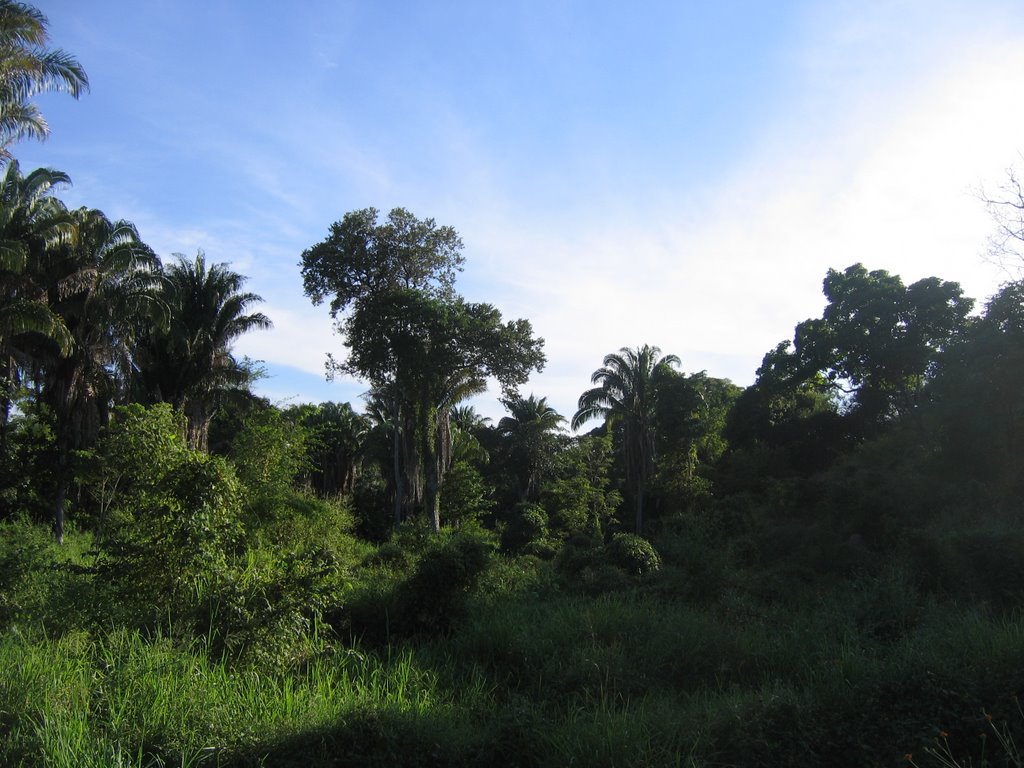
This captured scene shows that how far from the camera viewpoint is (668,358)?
36.5 metres

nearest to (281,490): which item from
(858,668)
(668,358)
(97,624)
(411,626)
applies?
(411,626)

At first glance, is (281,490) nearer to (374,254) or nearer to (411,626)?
(411,626)

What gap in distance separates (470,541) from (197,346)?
69.3 feet

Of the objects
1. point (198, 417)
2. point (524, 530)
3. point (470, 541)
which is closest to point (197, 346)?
point (198, 417)

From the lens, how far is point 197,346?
30.2 meters

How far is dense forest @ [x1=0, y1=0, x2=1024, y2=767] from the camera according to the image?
230 inches

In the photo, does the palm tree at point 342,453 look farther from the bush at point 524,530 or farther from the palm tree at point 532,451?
the bush at point 524,530

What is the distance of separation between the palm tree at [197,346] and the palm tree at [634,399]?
15970 mm

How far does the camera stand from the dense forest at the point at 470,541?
5832 millimetres

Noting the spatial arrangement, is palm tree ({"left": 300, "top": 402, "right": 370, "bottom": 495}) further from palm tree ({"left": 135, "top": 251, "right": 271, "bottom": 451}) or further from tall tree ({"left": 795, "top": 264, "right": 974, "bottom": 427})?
tall tree ({"left": 795, "top": 264, "right": 974, "bottom": 427})

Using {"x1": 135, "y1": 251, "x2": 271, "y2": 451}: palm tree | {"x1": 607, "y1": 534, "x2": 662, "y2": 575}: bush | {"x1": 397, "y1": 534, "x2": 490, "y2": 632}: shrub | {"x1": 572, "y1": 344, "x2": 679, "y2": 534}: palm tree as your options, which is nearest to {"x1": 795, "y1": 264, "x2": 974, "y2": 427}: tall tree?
{"x1": 572, "y1": 344, "x2": 679, "y2": 534}: palm tree

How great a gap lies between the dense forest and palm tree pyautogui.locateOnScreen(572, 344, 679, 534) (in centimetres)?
16

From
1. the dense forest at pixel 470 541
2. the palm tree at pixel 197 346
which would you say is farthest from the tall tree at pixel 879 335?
the palm tree at pixel 197 346

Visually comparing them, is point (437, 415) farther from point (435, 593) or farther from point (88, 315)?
point (435, 593)
